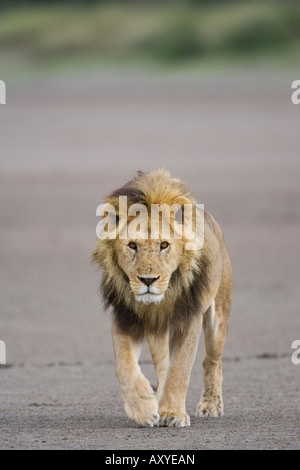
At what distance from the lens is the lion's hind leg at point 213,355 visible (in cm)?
731

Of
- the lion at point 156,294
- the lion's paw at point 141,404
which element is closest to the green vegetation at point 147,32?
the lion at point 156,294

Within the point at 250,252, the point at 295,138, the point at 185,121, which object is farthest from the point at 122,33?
the point at 250,252

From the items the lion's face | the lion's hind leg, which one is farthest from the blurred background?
the lion's face

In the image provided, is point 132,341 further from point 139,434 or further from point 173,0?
point 173,0

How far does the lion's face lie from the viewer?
645cm

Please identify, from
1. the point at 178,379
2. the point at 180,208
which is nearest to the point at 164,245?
the point at 180,208

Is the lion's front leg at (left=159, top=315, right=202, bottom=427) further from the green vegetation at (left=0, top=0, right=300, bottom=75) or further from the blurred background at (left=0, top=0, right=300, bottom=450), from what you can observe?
the green vegetation at (left=0, top=0, right=300, bottom=75)

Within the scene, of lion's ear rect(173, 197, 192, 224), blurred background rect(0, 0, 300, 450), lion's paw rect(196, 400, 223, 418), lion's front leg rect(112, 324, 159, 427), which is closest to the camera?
lion's front leg rect(112, 324, 159, 427)

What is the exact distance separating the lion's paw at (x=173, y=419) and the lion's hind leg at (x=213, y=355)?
729 millimetres

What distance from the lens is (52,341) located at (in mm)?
10953

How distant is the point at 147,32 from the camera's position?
52.3 m

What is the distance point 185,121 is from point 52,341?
21725 millimetres

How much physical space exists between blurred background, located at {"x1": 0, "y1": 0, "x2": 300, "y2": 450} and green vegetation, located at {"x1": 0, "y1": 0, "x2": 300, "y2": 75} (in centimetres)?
6

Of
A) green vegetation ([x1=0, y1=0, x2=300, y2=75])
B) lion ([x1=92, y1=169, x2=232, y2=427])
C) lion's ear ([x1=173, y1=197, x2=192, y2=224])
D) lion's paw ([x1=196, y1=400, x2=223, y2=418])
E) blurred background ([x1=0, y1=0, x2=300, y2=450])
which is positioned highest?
green vegetation ([x1=0, y1=0, x2=300, y2=75])
